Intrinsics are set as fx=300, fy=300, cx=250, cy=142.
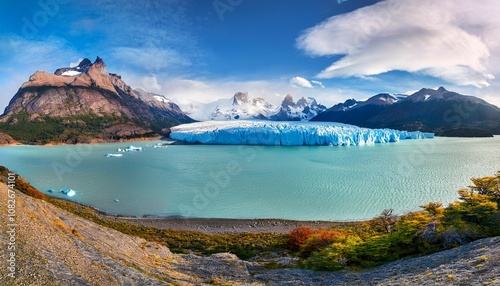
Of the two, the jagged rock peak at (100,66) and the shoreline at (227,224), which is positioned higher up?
the jagged rock peak at (100,66)

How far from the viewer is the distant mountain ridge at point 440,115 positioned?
102 metres

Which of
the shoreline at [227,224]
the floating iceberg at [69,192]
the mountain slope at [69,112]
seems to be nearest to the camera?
the shoreline at [227,224]

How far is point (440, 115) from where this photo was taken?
122 meters

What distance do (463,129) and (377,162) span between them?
233 ft

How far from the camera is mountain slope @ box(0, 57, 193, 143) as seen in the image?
99.9 meters

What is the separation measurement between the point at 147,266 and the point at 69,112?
13436 centimetres

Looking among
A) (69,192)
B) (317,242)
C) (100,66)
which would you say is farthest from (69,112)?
(317,242)

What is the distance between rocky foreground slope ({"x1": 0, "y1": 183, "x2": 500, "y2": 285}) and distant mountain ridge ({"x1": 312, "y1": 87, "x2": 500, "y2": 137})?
103092 mm

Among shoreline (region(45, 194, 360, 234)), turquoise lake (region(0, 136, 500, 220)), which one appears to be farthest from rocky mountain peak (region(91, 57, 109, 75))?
shoreline (region(45, 194, 360, 234))

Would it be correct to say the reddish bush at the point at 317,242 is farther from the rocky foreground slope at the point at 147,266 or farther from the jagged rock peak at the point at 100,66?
the jagged rock peak at the point at 100,66

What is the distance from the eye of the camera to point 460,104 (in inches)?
4865

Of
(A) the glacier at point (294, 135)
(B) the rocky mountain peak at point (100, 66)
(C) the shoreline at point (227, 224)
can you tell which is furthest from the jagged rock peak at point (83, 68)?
(C) the shoreline at point (227, 224)

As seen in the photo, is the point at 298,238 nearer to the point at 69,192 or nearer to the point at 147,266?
the point at 147,266

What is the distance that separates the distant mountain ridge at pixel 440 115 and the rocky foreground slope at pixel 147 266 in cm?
10309
